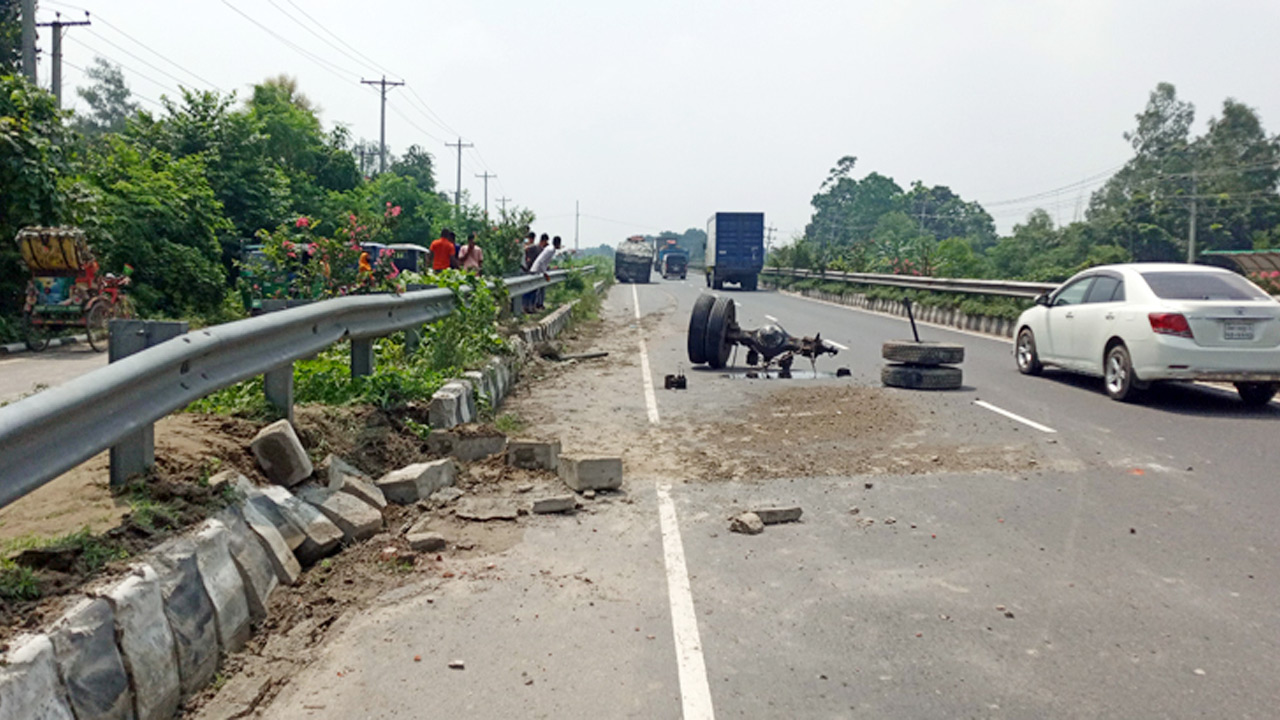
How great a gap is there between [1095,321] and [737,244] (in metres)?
36.6

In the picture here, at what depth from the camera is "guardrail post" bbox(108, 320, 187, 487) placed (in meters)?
4.30

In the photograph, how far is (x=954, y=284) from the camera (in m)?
26.6

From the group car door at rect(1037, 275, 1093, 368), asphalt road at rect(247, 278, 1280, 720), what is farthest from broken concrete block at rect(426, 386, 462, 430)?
car door at rect(1037, 275, 1093, 368)

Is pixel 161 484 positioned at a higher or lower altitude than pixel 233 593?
higher

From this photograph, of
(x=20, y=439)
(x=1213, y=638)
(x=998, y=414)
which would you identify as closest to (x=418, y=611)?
(x=20, y=439)

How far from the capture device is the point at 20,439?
318 centimetres

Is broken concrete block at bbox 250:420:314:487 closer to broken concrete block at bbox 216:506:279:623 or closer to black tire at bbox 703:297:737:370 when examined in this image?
broken concrete block at bbox 216:506:279:623

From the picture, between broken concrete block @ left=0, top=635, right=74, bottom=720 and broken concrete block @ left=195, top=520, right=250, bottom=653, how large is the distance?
1030 millimetres

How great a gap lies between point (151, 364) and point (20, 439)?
1021 mm

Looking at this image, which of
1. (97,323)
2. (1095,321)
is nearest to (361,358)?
(1095,321)

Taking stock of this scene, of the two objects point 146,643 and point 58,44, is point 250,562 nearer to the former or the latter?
point 146,643

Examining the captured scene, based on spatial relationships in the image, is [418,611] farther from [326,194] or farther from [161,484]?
[326,194]

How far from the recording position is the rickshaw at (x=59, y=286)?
15.5m

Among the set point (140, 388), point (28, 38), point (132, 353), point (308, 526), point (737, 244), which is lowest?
point (308, 526)
